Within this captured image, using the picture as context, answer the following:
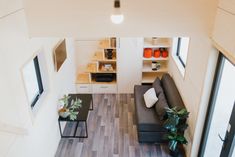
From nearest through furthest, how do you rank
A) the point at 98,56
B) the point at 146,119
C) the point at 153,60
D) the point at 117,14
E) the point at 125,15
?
the point at 117,14 < the point at 125,15 < the point at 146,119 < the point at 98,56 < the point at 153,60

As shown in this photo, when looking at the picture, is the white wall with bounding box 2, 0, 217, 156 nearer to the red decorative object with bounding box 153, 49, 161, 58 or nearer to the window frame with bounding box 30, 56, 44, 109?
the window frame with bounding box 30, 56, 44, 109

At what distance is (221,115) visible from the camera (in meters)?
3.00

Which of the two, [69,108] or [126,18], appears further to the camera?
[69,108]

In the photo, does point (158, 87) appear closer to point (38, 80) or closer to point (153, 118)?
point (153, 118)

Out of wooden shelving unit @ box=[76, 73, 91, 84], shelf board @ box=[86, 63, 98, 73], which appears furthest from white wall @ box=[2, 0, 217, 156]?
wooden shelving unit @ box=[76, 73, 91, 84]

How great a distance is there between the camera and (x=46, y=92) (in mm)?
3701

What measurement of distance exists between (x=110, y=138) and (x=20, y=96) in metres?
2.31

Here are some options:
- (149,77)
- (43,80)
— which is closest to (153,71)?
(149,77)

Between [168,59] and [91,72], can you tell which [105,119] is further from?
[168,59]

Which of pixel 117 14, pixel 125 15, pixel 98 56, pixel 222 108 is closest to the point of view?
pixel 117 14

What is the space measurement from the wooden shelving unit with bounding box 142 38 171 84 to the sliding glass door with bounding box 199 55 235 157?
265 cm

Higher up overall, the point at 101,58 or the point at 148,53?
the point at 148,53

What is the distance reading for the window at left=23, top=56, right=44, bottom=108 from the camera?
3.29 meters

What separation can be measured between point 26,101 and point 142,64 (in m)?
3.46
